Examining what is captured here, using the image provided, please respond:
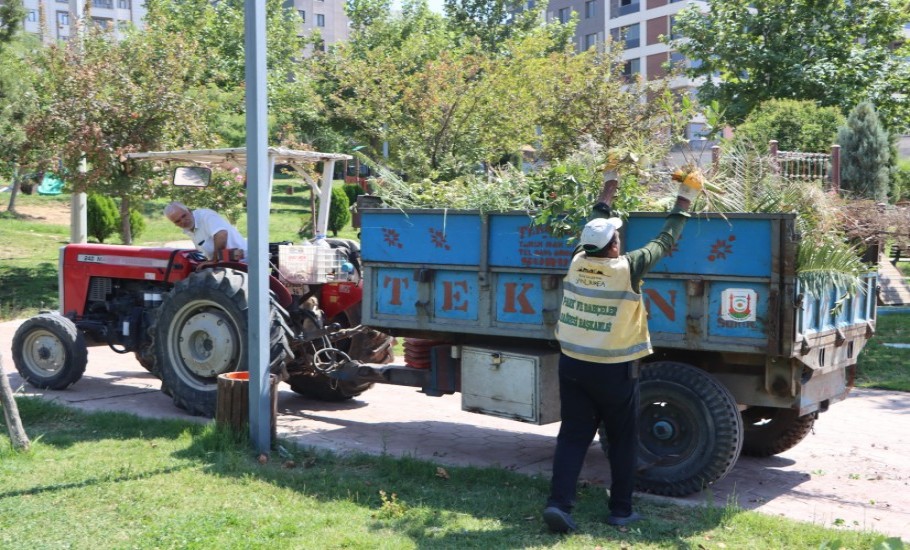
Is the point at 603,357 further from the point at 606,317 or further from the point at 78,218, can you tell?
the point at 78,218

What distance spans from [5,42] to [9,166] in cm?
223

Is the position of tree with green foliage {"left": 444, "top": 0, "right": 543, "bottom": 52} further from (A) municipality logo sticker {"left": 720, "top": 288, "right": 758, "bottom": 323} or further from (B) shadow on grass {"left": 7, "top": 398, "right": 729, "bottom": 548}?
(A) municipality logo sticker {"left": 720, "top": 288, "right": 758, "bottom": 323}

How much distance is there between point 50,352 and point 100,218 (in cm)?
1478

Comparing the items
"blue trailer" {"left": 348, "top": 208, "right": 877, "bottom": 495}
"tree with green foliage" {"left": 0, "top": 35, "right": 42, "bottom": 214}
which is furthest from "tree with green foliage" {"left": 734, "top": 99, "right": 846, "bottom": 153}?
"tree with green foliage" {"left": 0, "top": 35, "right": 42, "bottom": 214}

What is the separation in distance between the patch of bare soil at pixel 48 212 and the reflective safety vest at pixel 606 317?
25.1 meters

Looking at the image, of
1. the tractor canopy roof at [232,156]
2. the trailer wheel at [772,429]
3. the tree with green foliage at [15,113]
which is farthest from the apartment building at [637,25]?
the trailer wheel at [772,429]

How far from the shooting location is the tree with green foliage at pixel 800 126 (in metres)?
19.5

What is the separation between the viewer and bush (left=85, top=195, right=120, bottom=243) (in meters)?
23.7

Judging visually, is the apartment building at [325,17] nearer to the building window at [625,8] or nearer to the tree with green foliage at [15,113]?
the building window at [625,8]

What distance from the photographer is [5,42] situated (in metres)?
17.3

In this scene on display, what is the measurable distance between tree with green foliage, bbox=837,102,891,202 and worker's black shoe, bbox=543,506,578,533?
15361 millimetres

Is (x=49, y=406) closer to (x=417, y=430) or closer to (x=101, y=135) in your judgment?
(x=417, y=430)

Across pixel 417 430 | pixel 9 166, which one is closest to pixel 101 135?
pixel 9 166

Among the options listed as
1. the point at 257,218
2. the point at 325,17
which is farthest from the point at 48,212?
the point at 325,17
